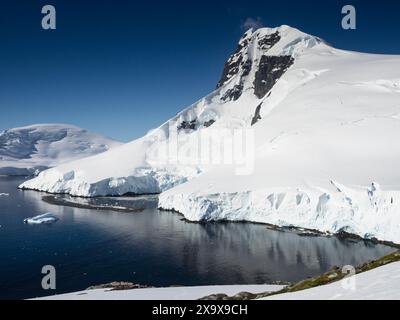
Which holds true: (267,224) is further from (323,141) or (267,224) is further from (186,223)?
(323,141)

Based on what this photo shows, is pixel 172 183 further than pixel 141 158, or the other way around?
pixel 141 158

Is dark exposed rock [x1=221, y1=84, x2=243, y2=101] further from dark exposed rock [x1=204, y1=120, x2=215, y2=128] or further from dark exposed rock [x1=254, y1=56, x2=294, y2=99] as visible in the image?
dark exposed rock [x1=204, y1=120, x2=215, y2=128]

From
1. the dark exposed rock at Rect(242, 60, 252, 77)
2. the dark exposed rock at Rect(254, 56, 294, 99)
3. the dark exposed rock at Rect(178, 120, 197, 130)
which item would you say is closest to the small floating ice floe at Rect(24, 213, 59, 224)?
the dark exposed rock at Rect(178, 120, 197, 130)

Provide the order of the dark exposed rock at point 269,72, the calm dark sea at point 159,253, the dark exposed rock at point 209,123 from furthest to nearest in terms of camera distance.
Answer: the dark exposed rock at point 269,72 < the dark exposed rock at point 209,123 < the calm dark sea at point 159,253

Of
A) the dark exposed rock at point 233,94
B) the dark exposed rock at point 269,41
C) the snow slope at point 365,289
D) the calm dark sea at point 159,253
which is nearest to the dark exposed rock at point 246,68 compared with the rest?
the dark exposed rock at point 233,94

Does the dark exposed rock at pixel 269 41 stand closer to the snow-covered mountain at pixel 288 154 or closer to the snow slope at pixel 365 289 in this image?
the snow-covered mountain at pixel 288 154
